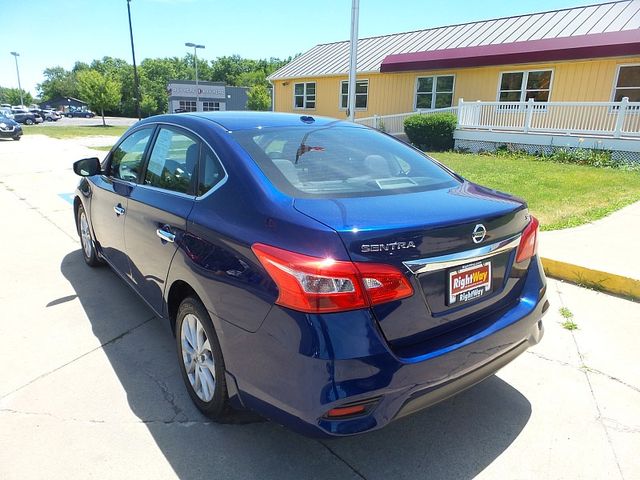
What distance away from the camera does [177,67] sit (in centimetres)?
11025

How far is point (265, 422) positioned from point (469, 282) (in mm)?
1360

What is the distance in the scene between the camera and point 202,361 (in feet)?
8.32

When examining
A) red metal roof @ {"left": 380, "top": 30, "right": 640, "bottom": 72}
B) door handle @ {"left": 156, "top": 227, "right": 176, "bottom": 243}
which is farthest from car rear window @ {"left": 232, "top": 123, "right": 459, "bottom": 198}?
red metal roof @ {"left": 380, "top": 30, "right": 640, "bottom": 72}

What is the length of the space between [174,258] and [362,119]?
20.1 meters

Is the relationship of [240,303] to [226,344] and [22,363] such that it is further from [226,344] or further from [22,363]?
[22,363]

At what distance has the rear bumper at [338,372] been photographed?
5.92ft

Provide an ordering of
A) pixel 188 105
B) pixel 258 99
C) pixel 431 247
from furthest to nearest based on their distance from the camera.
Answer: pixel 188 105
pixel 258 99
pixel 431 247

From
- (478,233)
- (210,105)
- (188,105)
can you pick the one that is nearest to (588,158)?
(478,233)

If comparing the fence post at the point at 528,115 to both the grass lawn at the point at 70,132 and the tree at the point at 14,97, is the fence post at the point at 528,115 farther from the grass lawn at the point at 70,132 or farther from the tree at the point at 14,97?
the tree at the point at 14,97

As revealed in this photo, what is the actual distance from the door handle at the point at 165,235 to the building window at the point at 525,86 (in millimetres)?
17449

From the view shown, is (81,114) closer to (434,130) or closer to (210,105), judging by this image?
(210,105)

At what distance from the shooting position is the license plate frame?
207 cm

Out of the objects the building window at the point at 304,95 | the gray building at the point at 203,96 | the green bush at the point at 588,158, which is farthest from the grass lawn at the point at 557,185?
the gray building at the point at 203,96

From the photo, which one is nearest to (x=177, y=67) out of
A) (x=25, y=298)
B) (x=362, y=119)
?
(x=362, y=119)
